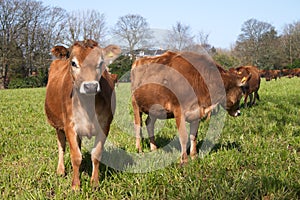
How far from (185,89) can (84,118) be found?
75.9 inches

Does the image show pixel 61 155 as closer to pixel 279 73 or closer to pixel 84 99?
pixel 84 99

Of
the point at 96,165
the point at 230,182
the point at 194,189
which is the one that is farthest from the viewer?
the point at 96,165

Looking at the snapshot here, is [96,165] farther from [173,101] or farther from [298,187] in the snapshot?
[298,187]

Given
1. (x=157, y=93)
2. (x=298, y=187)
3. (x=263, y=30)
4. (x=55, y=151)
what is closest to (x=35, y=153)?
(x=55, y=151)

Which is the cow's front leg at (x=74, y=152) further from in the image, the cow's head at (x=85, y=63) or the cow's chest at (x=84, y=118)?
the cow's head at (x=85, y=63)

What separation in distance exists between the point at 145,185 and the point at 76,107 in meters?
1.22

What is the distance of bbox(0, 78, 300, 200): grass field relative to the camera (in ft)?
11.3

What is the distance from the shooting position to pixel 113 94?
4469 millimetres

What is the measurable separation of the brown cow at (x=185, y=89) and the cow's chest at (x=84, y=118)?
1611 mm

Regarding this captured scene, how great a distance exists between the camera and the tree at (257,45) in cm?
5519

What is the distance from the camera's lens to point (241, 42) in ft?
192

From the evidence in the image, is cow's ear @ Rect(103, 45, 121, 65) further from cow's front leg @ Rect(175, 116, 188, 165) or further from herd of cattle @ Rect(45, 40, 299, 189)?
cow's front leg @ Rect(175, 116, 188, 165)

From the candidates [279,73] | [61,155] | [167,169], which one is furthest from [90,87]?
[279,73]

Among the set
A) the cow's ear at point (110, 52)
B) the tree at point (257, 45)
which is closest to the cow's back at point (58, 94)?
the cow's ear at point (110, 52)
